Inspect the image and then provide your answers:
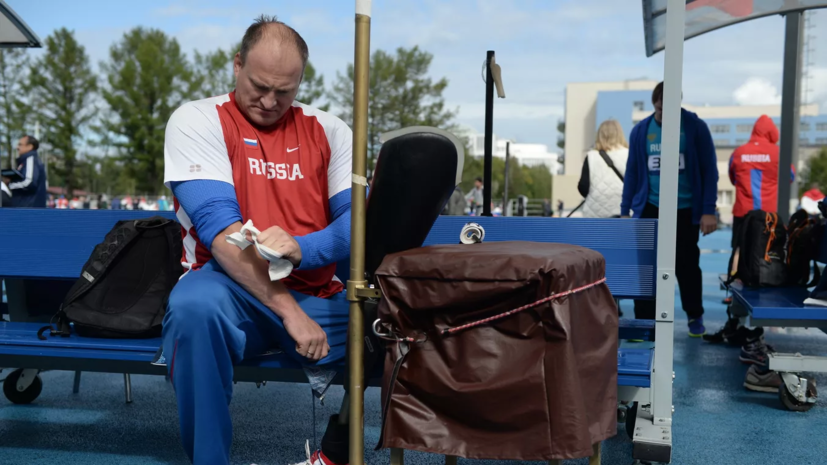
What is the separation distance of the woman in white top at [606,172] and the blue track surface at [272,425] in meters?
1.73

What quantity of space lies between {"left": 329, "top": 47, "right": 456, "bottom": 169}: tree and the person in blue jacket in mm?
41709

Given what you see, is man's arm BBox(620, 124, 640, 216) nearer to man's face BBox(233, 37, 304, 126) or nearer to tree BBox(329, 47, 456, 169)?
man's face BBox(233, 37, 304, 126)

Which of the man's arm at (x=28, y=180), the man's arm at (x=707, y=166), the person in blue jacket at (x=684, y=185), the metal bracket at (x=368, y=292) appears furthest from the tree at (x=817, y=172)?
the metal bracket at (x=368, y=292)

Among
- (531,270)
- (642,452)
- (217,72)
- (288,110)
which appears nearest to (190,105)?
(288,110)

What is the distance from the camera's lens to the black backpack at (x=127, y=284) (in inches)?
114

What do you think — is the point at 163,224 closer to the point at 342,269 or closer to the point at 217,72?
the point at 342,269

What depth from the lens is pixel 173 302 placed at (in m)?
2.26

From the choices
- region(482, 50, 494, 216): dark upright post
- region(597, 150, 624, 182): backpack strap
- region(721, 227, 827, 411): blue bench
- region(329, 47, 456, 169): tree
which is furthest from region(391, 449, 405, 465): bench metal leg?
region(329, 47, 456, 169): tree

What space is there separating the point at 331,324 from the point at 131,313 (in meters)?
0.85

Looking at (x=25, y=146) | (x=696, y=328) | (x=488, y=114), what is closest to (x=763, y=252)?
(x=696, y=328)

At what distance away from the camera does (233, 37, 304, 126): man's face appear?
99.7 inches

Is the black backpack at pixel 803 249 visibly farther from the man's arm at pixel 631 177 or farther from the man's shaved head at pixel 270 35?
the man's shaved head at pixel 270 35

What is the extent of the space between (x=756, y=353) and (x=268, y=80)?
3524 mm

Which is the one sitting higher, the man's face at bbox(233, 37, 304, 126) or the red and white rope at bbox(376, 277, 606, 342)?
the man's face at bbox(233, 37, 304, 126)
